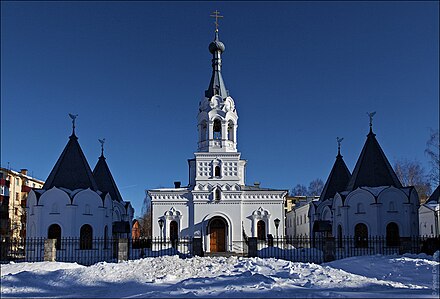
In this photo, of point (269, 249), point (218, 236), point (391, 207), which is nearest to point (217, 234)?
point (218, 236)

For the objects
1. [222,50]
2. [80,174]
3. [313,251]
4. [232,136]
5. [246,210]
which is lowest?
[313,251]

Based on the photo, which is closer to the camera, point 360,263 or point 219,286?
point 219,286

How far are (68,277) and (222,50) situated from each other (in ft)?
69.5

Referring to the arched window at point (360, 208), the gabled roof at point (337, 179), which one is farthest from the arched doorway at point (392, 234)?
the gabled roof at point (337, 179)

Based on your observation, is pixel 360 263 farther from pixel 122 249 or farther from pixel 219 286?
pixel 122 249

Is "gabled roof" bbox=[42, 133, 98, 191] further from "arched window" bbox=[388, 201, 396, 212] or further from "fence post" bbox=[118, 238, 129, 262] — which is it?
"arched window" bbox=[388, 201, 396, 212]

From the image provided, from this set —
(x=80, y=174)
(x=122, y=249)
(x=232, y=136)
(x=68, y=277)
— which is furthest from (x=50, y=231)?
(x=232, y=136)

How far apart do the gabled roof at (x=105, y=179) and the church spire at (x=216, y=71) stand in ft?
25.3

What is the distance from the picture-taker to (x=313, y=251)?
72.9 ft

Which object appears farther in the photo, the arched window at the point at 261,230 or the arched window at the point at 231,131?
the arched window at the point at 231,131

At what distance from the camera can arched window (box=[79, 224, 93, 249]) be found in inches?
935

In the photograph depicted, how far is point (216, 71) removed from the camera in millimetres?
31688

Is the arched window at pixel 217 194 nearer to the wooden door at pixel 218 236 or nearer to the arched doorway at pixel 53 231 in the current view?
the wooden door at pixel 218 236

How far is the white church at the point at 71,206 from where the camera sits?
2348 centimetres
